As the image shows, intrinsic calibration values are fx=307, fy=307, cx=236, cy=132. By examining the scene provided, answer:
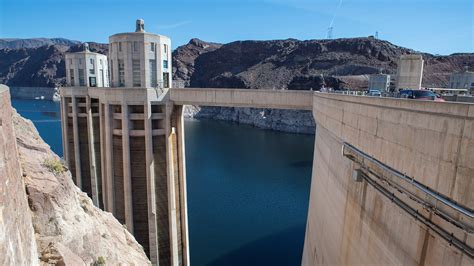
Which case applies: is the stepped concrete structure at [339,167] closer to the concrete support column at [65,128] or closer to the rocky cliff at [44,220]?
the concrete support column at [65,128]

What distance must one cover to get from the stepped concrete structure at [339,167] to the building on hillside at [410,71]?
30.3 ft

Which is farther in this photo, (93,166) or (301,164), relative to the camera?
(301,164)

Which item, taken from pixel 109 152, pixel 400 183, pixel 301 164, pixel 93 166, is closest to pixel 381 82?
pixel 301 164

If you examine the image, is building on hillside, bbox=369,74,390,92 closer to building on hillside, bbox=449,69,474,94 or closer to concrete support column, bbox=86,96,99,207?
building on hillside, bbox=449,69,474,94

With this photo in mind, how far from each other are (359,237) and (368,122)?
130 inches

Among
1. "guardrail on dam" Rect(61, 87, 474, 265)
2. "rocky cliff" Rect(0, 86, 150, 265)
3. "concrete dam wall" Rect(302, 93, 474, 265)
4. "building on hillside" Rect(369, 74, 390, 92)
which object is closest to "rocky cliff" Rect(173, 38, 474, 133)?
"building on hillside" Rect(369, 74, 390, 92)

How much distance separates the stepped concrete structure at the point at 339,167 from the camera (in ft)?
18.2

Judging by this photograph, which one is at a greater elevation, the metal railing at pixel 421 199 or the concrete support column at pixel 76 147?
the metal railing at pixel 421 199

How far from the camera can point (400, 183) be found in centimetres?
705

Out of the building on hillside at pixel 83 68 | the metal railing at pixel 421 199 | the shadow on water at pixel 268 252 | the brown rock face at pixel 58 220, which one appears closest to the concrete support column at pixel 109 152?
the brown rock face at pixel 58 220

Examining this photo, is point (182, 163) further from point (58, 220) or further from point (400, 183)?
point (400, 183)

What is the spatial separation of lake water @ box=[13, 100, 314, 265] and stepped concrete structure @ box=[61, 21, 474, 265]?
543 cm

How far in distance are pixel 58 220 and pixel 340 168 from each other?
30.0 ft

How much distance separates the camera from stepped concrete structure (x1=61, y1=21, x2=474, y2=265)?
555cm
